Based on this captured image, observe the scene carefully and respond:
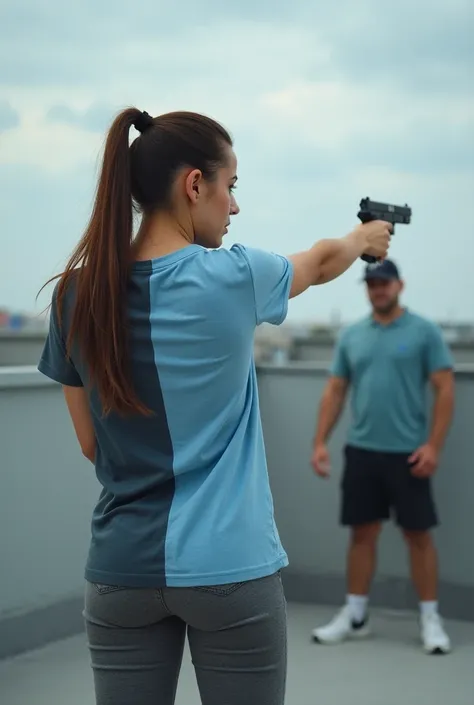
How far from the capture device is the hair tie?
5.11 ft

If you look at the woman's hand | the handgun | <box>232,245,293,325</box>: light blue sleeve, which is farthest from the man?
<box>232,245,293,325</box>: light blue sleeve

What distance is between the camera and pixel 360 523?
448 centimetres

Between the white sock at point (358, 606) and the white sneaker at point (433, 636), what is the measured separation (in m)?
0.27

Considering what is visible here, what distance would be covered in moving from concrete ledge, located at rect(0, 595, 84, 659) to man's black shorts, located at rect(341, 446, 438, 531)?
1.21 meters

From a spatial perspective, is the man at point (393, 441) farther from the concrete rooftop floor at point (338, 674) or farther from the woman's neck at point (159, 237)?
the woman's neck at point (159, 237)

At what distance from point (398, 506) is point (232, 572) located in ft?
10.1

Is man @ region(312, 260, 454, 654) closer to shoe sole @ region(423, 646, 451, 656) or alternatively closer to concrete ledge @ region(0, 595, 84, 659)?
shoe sole @ region(423, 646, 451, 656)

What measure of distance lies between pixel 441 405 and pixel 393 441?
0.25m

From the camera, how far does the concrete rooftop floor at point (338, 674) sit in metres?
3.65

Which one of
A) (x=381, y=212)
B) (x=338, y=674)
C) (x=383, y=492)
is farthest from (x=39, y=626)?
(x=381, y=212)

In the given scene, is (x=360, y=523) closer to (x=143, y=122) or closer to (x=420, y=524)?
(x=420, y=524)

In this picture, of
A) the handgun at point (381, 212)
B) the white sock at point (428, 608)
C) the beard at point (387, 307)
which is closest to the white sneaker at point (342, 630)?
the white sock at point (428, 608)

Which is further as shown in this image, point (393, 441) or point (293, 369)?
point (293, 369)

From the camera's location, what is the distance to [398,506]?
4426 millimetres
